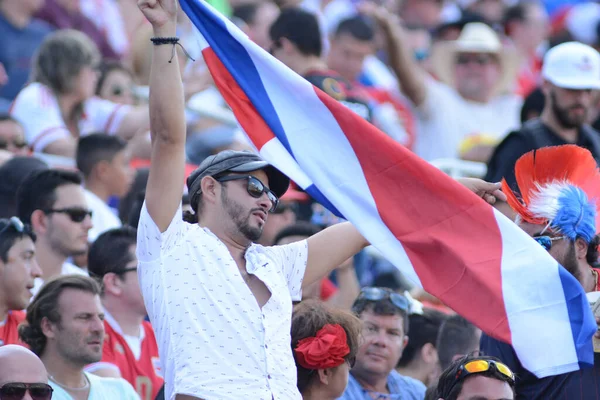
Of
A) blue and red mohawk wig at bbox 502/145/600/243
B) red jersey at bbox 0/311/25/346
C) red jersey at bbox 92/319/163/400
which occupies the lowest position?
red jersey at bbox 92/319/163/400

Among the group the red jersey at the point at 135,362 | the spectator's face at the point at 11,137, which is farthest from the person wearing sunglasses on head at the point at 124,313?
the spectator's face at the point at 11,137

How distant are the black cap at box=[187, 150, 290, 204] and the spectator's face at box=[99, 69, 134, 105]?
4.84 m

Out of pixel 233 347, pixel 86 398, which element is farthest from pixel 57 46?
pixel 233 347

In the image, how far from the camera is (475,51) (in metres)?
11.2

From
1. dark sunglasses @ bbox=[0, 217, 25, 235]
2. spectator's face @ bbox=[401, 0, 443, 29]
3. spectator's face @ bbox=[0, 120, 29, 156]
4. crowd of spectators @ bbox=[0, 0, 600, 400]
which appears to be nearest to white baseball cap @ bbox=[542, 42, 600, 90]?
crowd of spectators @ bbox=[0, 0, 600, 400]

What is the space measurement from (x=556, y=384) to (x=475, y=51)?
6.35 meters

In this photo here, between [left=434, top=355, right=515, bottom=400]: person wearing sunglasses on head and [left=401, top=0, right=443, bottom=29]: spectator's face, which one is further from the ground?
[left=434, top=355, right=515, bottom=400]: person wearing sunglasses on head

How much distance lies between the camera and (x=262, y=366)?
15.6ft

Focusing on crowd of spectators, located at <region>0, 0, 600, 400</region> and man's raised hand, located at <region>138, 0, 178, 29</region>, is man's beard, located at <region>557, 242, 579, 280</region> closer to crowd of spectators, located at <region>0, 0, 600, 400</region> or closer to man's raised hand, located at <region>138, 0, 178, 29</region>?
crowd of spectators, located at <region>0, 0, 600, 400</region>

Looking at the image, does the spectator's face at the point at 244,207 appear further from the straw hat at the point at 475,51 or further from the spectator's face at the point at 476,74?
the straw hat at the point at 475,51

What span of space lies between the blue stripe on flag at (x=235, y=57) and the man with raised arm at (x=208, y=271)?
0.26 meters

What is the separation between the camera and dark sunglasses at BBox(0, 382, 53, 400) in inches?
203

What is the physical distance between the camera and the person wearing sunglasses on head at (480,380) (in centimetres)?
515

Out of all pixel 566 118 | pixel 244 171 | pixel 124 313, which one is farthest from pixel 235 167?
pixel 566 118
